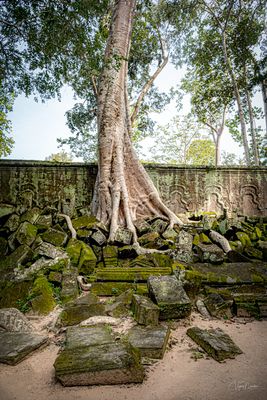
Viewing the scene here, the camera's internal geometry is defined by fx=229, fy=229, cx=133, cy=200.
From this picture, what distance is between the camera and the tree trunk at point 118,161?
4.91 m

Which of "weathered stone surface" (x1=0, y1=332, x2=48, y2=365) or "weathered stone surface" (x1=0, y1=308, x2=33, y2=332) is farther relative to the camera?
"weathered stone surface" (x1=0, y1=308, x2=33, y2=332)

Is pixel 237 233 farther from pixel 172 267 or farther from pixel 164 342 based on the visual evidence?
pixel 164 342

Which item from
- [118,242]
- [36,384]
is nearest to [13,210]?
[118,242]

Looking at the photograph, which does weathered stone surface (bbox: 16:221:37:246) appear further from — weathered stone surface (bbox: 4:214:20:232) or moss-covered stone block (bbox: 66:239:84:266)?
moss-covered stone block (bbox: 66:239:84:266)

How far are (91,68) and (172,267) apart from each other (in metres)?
4.26

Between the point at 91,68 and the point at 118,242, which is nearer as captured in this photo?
the point at 118,242

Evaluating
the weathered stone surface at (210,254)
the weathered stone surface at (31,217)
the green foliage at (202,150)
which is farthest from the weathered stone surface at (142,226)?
the green foliage at (202,150)

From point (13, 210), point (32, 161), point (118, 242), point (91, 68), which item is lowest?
point (118, 242)

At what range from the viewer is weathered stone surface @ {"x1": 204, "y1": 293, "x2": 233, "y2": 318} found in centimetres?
245

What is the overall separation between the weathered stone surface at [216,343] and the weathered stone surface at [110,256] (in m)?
1.74

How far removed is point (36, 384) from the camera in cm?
149

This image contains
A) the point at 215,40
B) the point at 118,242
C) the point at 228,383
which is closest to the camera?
the point at 228,383

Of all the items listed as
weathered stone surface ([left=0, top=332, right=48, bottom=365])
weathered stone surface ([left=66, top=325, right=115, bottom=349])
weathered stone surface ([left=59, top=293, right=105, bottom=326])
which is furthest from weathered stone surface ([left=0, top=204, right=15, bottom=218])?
weathered stone surface ([left=66, top=325, right=115, bottom=349])

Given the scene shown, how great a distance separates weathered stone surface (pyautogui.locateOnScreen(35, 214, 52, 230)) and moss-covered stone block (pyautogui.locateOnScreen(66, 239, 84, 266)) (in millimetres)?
673
